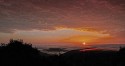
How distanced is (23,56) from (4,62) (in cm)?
185

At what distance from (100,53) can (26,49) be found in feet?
38.2

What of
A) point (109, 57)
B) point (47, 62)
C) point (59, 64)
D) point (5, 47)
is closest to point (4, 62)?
point (5, 47)

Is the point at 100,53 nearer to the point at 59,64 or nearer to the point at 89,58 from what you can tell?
the point at 89,58

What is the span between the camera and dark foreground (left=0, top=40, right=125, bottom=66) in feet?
64.7

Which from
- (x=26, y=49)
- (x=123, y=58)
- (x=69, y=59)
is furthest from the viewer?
(x=69, y=59)

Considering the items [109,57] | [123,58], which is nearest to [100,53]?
[109,57]

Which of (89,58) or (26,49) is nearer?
(26,49)

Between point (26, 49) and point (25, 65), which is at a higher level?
point (26, 49)

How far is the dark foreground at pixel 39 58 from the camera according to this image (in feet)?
64.7

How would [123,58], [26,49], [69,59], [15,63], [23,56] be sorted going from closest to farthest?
[15,63]
[23,56]
[26,49]
[123,58]
[69,59]

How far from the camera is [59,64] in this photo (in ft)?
76.3

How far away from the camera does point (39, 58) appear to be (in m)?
21.3

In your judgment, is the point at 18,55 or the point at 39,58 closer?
the point at 18,55

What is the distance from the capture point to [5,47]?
2169 cm
